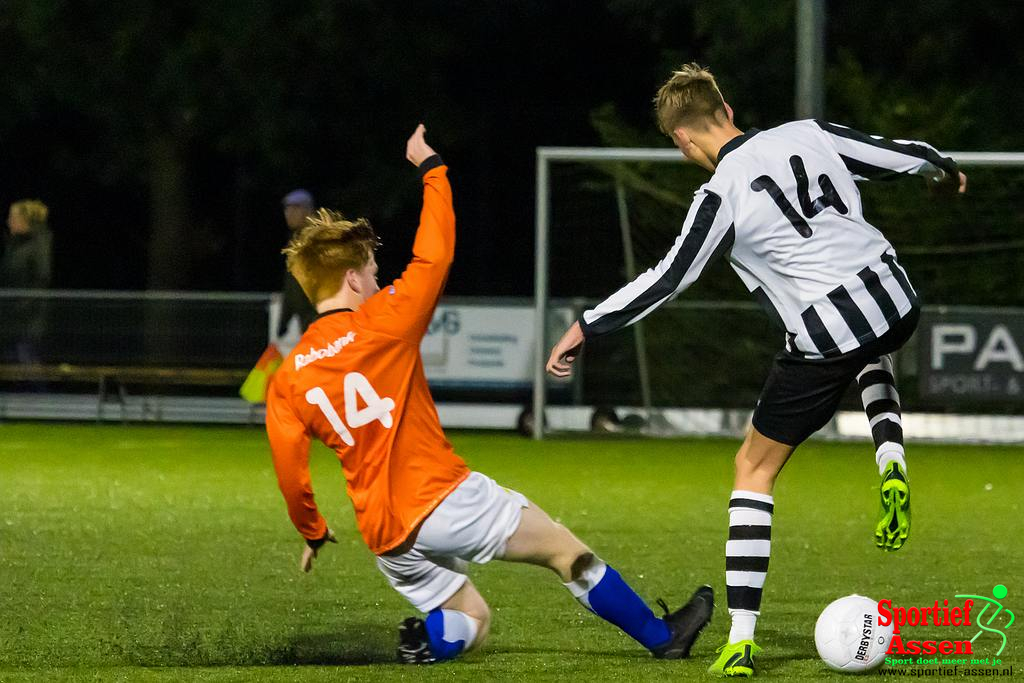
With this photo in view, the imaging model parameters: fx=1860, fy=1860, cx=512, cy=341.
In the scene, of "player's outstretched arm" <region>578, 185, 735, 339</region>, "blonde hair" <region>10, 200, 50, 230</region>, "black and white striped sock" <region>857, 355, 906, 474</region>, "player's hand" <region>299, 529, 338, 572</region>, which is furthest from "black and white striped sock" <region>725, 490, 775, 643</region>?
"blonde hair" <region>10, 200, 50, 230</region>

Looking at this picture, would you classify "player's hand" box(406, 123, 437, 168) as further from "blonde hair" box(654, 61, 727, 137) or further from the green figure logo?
the green figure logo

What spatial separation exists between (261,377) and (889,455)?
9.61 meters

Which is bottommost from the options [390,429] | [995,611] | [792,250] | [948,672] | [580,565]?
[995,611]

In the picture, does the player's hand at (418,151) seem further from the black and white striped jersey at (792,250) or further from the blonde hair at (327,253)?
the black and white striped jersey at (792,250)

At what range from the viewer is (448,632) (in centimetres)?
583

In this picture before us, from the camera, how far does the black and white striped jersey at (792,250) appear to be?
5566 mm

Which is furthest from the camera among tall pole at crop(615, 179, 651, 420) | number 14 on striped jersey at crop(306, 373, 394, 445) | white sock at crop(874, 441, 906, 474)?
tall pole at crop(615, 179, 651, 420)

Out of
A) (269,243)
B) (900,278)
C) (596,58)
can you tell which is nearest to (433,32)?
(596,58)

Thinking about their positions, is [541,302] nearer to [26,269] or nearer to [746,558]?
[26,269]

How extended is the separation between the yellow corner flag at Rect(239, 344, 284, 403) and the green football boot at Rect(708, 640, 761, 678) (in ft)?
31.6

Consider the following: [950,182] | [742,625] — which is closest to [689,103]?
[950,182]

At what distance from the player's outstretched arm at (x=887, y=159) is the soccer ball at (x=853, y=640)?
A: 1435 millimetres

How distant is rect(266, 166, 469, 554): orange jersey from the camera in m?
5.54

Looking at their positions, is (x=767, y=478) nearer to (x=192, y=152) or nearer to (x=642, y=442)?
(x=642, y=442)
